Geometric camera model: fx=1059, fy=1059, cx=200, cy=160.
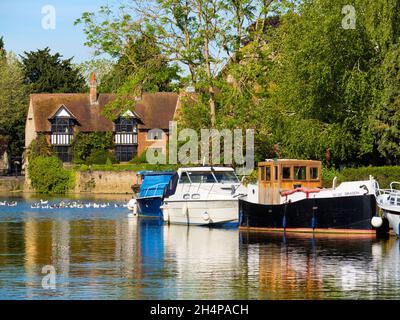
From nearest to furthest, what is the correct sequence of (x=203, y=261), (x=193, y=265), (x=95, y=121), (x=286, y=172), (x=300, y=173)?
(x=193, y=265) → (x=203, y=261) → (x=286, y=172) → (x=300, y=173) → (x=95, y=121)

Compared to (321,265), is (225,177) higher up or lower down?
higher up

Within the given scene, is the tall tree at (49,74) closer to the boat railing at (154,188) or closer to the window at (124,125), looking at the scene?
the window at (124,125)

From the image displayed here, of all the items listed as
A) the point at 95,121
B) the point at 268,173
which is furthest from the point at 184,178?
the point at 95,121

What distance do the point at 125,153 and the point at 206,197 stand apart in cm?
6549

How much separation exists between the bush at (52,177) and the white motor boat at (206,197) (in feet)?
167

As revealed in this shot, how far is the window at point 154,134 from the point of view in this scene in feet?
368

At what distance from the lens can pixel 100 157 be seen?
346 feet

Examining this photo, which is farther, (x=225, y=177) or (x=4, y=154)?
(x=4, y=154)

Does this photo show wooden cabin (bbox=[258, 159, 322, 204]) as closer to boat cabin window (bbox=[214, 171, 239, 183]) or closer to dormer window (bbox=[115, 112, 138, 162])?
boat cabin window (bbox=[214, 171, 239, 183])

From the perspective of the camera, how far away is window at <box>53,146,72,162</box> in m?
110

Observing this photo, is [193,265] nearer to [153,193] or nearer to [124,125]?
[153,193]

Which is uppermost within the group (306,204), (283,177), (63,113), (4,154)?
(63,113)

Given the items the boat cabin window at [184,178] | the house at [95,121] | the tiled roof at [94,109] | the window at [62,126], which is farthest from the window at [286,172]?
the window at [62,126]

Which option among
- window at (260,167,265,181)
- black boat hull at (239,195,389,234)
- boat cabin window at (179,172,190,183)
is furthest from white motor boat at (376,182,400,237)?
boat cabin window at (179,172,190,183)
